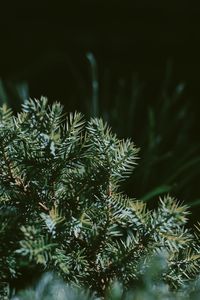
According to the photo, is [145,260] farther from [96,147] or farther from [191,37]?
[191,37]

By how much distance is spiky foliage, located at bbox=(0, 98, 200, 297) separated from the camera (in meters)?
0.35

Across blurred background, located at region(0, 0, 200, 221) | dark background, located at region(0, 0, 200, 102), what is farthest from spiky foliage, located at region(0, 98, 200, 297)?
dark background, located at region(0, 0, 200, 102)

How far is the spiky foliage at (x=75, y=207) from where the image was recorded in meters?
0.35

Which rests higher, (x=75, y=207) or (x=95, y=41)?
(x=95, y=41)

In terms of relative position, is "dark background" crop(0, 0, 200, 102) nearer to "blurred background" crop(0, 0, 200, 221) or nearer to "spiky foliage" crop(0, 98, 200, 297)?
"blurred background" crop(0, 0, 200, 221)

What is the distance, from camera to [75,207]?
362 millimetres

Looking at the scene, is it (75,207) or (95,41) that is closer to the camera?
(75,207)

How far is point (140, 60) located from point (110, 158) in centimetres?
82

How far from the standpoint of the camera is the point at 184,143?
0.75 meters

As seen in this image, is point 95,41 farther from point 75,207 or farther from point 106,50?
point 75,207

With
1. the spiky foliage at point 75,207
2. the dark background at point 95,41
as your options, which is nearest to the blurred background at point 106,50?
the dark background at point 95,41

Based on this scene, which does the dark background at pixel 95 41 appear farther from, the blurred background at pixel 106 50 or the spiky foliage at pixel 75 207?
the spiky foliage at pixel 75 207

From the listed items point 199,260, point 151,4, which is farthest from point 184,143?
point 151,4

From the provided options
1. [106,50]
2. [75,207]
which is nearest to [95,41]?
[106,50]
